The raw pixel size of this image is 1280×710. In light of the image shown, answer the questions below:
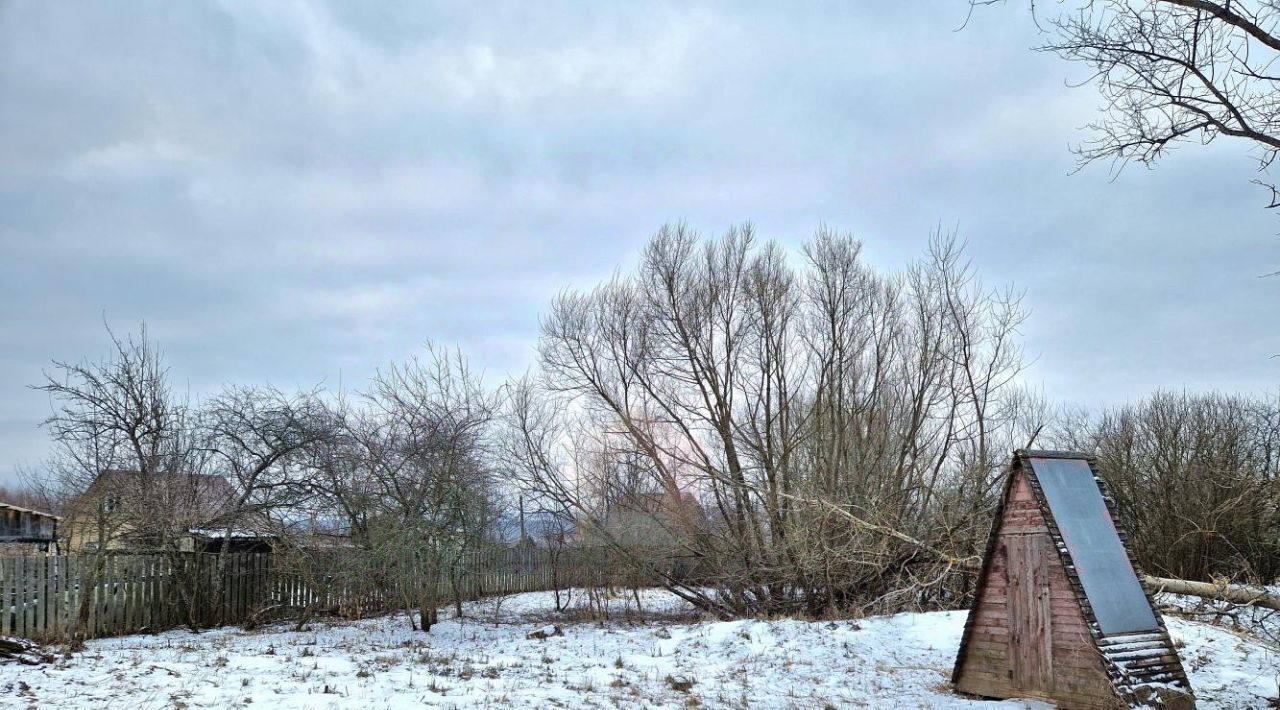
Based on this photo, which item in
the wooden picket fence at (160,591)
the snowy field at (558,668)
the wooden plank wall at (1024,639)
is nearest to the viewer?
the snowy field at (558,668)

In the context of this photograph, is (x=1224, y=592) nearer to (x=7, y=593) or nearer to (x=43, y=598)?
(x=43, y=598)

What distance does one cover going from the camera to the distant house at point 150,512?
46.5 feet

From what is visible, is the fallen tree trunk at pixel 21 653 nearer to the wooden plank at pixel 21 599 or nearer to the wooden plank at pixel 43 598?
the wooden plank at pixel 21 599

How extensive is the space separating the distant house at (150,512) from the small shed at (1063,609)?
12111mm

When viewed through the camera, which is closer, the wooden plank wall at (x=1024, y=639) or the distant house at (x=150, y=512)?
the wooden plank wall at (x=1024, y=639)

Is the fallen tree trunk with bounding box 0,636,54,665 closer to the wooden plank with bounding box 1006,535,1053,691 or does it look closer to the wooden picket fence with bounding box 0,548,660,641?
the wooden picket fence with bounding box 0,548,660,641

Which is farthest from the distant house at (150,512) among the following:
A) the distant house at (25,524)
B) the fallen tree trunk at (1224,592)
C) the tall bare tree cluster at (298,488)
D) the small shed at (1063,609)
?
the distant house at (25,524)

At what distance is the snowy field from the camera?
310 inches

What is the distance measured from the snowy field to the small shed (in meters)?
0.66

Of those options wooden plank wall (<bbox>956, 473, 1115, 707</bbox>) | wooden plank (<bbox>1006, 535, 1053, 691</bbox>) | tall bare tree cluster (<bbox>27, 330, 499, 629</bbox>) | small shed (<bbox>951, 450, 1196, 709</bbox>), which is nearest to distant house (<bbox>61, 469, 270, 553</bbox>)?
tall bare tree cluster (<bbox>27, 330, 499, 629</bbox>)

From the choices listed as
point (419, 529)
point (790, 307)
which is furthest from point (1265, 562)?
point (419, 529)

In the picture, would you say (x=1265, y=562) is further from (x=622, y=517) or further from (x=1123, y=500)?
(x=622, y=517)

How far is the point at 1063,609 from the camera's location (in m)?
8.53

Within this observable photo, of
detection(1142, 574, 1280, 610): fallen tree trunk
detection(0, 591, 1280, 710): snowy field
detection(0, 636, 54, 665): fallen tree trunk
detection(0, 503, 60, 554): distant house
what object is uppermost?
detection(0, 503, 60, 554): distant house
